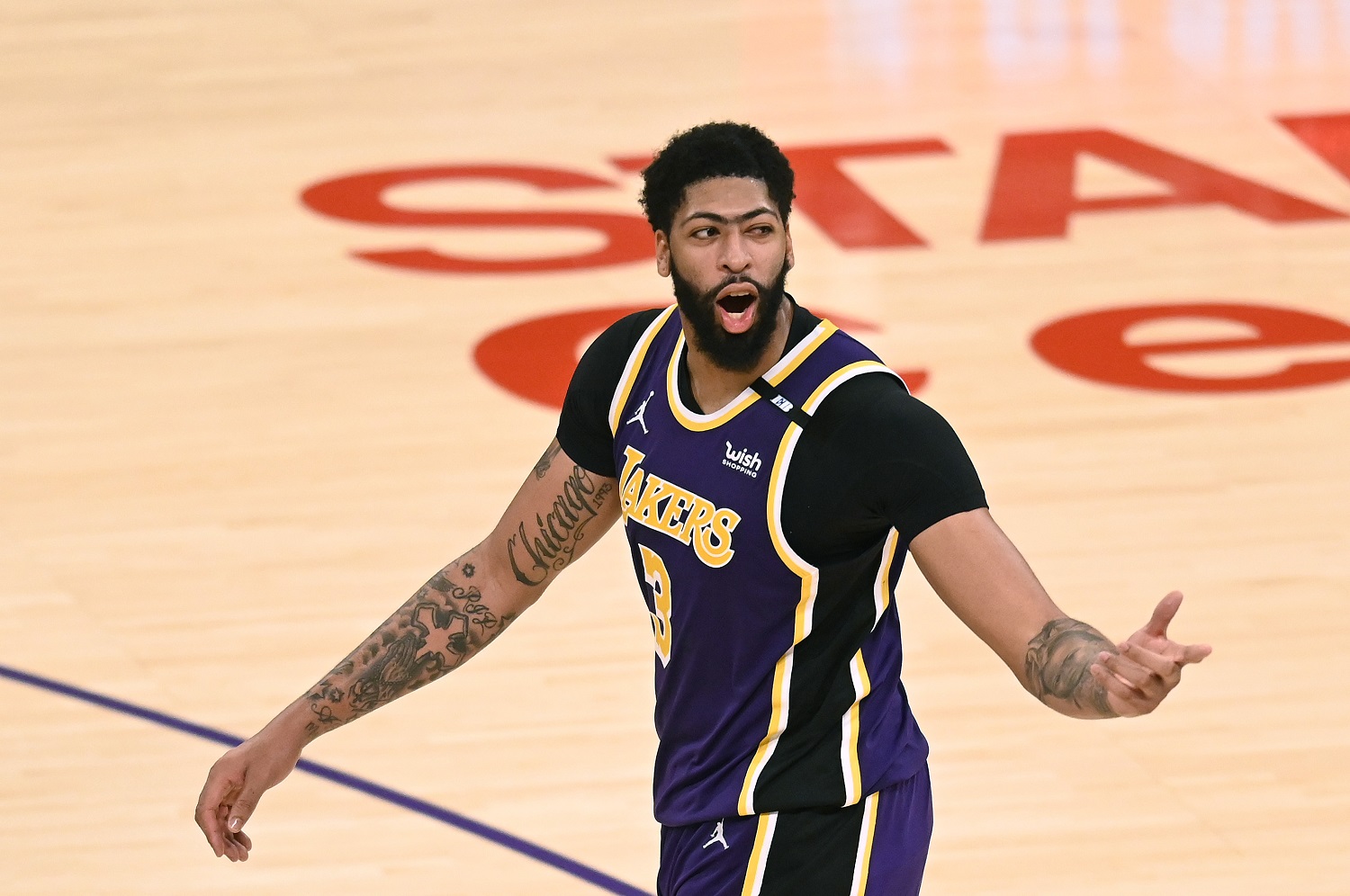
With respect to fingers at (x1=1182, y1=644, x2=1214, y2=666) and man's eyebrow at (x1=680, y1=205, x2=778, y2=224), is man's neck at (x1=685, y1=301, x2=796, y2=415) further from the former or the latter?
fingers at (x1=1182, y1=644, x2=1214, y2=666)

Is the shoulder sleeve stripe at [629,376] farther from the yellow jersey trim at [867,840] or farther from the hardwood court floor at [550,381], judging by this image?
the hardwood court floor at [550,381]

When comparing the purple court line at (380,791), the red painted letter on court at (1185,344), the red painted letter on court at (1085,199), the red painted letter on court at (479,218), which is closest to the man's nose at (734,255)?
the purple court line at (380,791)

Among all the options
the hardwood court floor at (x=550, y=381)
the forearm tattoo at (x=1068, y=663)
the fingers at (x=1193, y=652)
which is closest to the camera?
the fingers at (x=1193, y=652)

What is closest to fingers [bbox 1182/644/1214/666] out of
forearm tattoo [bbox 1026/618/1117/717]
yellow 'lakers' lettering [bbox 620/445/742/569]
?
forearm tattoo [bbox 1026/618/1117/717]

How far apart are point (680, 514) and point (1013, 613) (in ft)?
1.81

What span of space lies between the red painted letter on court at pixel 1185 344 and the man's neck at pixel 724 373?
5039mm

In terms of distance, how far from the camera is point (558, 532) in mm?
3859

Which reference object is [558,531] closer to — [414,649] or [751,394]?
[414,649]

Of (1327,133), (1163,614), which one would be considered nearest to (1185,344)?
(1327,133)

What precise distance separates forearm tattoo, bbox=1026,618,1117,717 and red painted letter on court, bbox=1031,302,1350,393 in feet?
17.3

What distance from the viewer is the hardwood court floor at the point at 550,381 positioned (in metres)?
5.66

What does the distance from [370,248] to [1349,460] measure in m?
4.39

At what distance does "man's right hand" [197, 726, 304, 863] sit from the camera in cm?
375

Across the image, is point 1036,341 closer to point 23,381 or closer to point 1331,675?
point 1331,675
